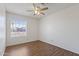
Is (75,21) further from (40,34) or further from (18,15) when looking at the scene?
(18,15)

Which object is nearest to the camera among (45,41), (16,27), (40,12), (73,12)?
(16,27)

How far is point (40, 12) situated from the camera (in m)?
1.61

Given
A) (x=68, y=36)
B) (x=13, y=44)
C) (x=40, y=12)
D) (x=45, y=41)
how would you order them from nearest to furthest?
(x=40, y=12), (x=13, y=44), (x=45, y=41), (x=68, y=36)

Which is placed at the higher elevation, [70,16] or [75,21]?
[70,16]

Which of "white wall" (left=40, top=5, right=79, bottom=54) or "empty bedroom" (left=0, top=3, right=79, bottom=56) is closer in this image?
"empty bedroom" (left=0, top=3, right=79, bottom=56)

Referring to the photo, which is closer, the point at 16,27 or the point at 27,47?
the point at 16,27

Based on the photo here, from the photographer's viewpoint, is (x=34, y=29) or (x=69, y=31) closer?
(x=34, y=29)

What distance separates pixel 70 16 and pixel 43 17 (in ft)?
4.24

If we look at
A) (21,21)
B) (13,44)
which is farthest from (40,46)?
(21,21)

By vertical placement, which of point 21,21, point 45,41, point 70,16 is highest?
point 70,16

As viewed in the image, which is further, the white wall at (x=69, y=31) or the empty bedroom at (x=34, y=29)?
the white wall at (x=69, y=31)

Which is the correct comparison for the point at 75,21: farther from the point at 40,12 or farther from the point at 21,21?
the point at 21,21

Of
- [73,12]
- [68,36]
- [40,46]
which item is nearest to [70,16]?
[73,12]

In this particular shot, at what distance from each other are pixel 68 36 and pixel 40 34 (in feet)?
4.80
